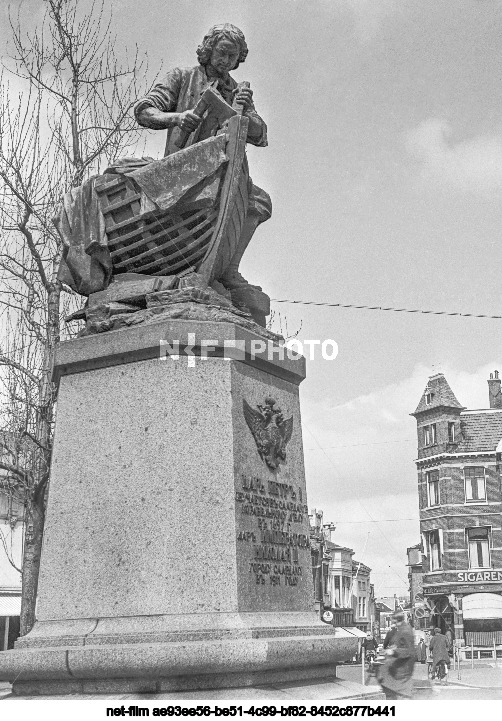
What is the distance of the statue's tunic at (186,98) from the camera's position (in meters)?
8.20

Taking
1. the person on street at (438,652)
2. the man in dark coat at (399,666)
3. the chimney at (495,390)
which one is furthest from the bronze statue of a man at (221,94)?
the chimney at (495,390)

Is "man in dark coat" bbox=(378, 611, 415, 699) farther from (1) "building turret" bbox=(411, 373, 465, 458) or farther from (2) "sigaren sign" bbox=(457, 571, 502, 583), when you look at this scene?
Result: (1) "building turret" bbox=(411, 373, 465, 458)

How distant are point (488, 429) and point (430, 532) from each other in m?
6.63

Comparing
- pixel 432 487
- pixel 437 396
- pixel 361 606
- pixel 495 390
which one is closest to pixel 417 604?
pixel 432 487

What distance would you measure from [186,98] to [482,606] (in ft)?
149

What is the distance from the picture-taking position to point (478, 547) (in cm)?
5178

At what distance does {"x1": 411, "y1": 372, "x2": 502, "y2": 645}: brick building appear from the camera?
163ft

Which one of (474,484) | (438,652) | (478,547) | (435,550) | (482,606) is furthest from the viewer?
(435,550)

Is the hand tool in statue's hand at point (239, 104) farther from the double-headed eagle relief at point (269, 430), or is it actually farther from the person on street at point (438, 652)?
the person on street at point (438, 652)

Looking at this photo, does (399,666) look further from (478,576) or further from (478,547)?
(478,547)

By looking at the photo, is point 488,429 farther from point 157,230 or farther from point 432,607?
point 157,230

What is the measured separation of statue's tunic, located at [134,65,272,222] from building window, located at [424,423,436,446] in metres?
47.8

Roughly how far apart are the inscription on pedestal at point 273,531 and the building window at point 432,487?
47.4 meters

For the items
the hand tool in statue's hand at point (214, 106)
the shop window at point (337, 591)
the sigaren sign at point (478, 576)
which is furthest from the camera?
the shop window at point (337, 591)
